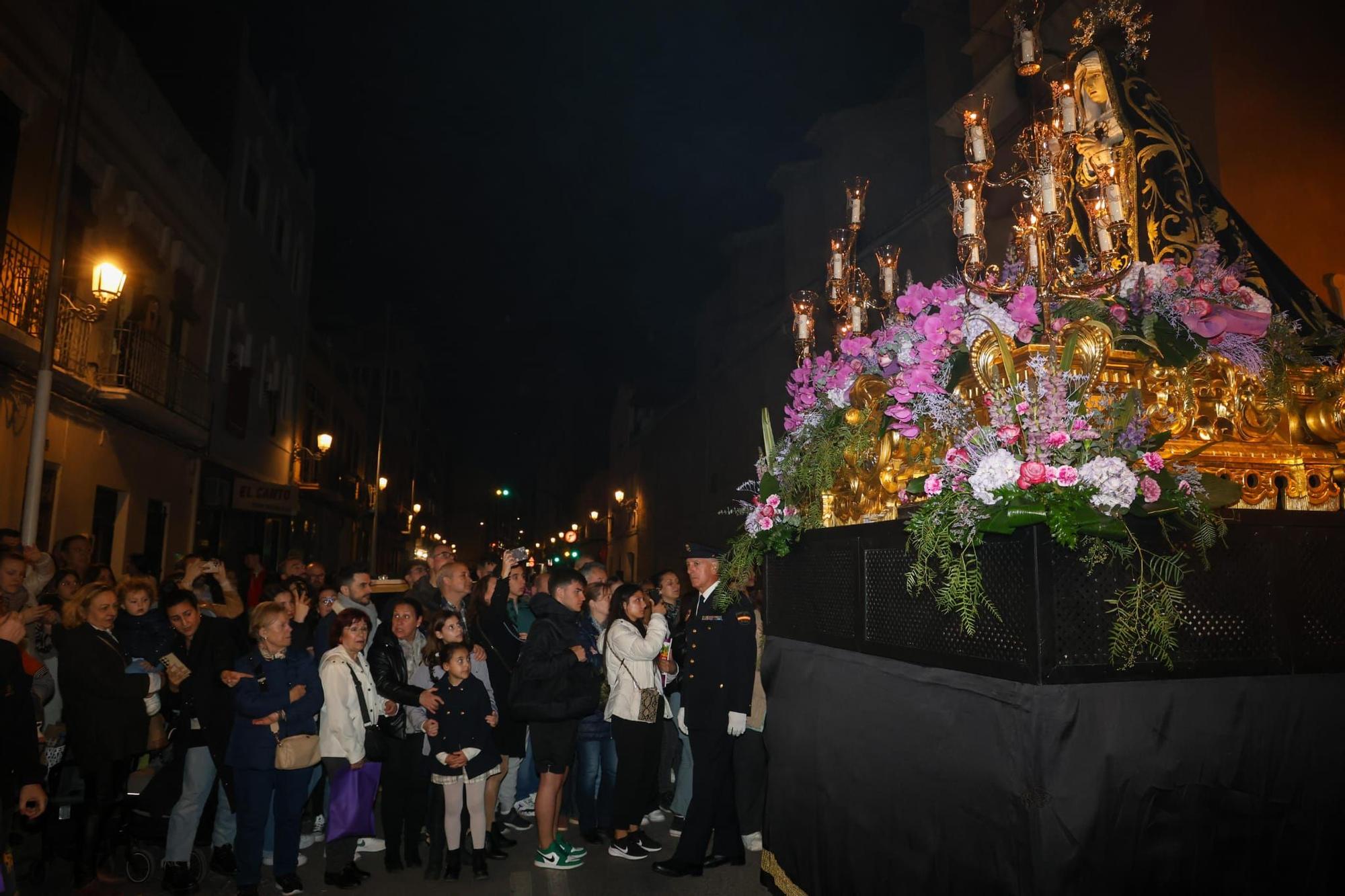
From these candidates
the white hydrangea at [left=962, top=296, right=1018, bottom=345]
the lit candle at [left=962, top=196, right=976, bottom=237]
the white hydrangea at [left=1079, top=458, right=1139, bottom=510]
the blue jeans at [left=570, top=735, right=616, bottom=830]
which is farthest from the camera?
the blue jeans at [left=570, top=735, right=616, bottom=830]

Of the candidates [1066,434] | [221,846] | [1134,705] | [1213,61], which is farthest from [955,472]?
[1213,61]

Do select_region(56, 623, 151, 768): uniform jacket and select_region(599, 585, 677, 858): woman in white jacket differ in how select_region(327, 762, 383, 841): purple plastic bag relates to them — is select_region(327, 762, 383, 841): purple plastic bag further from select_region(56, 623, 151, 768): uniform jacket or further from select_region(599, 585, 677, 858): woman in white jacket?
select_region(599, 585, 677, 858): woman in white jacket

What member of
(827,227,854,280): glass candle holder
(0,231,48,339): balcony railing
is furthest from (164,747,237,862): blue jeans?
(0,231,48,339): balcony railing

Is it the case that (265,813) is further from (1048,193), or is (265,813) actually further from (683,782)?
(1048,193)

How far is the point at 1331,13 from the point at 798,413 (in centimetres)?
687

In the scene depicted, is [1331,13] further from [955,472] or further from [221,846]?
[221,846]

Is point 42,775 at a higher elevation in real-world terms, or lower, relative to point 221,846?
higher

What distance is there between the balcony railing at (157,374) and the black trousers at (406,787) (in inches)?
363

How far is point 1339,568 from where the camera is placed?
3396mm

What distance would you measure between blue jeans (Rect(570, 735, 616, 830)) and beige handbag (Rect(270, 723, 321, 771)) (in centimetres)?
210

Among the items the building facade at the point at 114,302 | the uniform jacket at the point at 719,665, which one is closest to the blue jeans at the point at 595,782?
the uniform jacket at the point at 719,665

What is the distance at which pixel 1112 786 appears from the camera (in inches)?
111

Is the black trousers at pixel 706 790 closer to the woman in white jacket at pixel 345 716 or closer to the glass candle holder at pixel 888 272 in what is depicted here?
the woman in white jacket at pixel 345 716

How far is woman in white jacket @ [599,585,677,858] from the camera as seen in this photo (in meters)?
6.27
